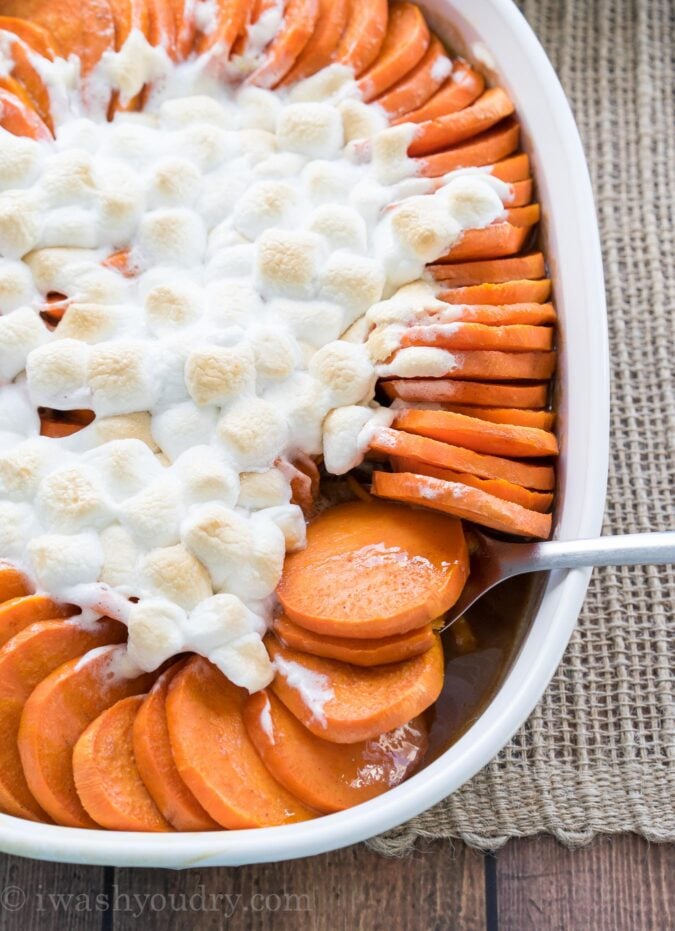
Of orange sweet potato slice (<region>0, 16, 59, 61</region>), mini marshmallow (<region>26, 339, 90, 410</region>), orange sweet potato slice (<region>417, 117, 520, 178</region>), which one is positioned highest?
orange sweet potato slice (<region>0, 16, 59, 61</region>)

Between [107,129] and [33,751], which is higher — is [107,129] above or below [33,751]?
above

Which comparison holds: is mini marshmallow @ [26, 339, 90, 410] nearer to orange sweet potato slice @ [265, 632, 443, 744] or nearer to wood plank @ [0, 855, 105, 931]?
orange sweet potato slice @ [265, 632, 443, 744]

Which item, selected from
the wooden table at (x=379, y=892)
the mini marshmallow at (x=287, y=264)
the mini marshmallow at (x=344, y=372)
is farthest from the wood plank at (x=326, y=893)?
the mini marshmallow at (x=287, y=264)

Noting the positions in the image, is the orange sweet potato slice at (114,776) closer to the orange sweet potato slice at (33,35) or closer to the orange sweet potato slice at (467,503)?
the orange sweet potato slice at (467,503)

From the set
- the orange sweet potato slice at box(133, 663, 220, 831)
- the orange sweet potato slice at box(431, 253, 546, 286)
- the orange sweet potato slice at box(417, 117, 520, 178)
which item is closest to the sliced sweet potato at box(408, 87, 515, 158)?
the orange sweet potato slice at box(417, 117, 520, 178)

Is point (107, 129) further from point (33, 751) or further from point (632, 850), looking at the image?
point (632, 850)

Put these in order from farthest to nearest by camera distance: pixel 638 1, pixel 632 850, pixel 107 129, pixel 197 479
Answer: pixel 638 1
pixel 107 129
pixel 632 850
pixel 197 479

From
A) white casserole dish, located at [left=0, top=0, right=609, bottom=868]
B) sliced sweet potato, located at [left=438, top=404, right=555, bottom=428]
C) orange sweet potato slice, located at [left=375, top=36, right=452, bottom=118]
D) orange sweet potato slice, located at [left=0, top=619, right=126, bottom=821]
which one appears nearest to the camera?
white casserole dish, located at [left=0, top=0, right=609, bottom=868]

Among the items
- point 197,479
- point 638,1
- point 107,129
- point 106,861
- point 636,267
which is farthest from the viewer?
point 638,1

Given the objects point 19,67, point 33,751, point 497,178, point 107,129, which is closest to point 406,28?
point 497,178
